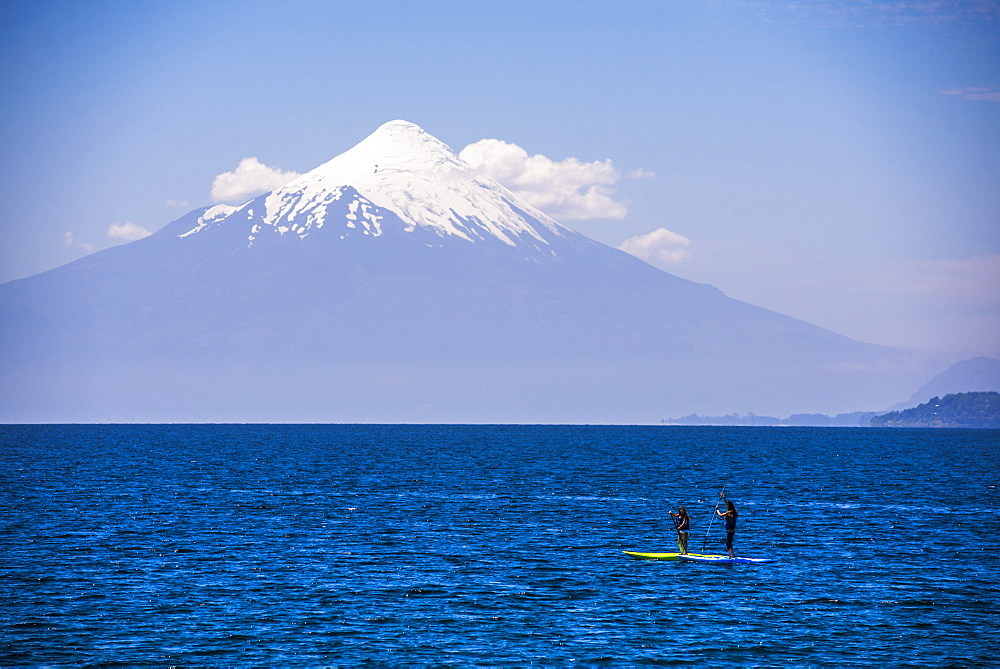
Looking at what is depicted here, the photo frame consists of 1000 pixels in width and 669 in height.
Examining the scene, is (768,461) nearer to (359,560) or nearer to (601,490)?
(601,490)

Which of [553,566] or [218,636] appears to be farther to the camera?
[553,566]

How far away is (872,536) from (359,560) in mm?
28540

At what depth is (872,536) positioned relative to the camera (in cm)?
6688

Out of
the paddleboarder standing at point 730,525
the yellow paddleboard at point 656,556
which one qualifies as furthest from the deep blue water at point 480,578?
the paddleboarder standing at point 730,525

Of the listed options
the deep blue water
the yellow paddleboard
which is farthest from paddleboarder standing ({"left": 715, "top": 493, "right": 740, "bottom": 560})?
Result: the deep blue water

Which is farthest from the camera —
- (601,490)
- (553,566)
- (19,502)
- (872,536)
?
(601,490)

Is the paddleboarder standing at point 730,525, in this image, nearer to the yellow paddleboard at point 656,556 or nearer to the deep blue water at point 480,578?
the yellow paddleboard at point 656,556

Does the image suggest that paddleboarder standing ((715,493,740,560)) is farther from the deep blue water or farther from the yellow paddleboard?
the deep blue water

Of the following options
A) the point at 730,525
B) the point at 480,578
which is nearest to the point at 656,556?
the point at 730,525

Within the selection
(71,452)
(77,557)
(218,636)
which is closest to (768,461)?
(71,452)

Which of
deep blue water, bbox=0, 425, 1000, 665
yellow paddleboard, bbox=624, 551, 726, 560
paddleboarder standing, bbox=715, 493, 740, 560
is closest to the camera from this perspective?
deep blue water, bbox=0, 425, 1000, 665

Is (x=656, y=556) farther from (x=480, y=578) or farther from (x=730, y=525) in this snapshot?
(x=480, y=578)

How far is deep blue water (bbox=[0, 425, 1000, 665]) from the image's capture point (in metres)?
→ 39.2

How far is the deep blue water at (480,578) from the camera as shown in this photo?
39156mm
